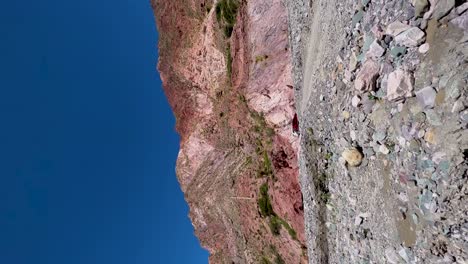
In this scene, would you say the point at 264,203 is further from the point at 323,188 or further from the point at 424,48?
the point at 424,48

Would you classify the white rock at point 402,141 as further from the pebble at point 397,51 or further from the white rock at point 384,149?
the pebble at point 397,51

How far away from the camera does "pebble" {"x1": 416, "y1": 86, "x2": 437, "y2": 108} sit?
5.66 m

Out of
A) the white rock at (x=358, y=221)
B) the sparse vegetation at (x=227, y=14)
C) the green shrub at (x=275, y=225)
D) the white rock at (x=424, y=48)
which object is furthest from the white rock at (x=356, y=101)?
the sparse vegetation at (x=227, y=14)

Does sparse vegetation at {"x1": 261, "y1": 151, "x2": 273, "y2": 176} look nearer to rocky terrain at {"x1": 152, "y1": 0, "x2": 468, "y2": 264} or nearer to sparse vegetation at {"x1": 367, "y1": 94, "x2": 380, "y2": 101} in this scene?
rocky terrain at {"x1": 152, "y1": 0, "x2": 468, "y2": 264}

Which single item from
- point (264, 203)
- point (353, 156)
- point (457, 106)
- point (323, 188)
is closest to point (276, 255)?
point (264, 203)

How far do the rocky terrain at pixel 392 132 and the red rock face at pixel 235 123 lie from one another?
1321cm

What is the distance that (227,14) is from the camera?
31.0 m

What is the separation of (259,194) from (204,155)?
9577 millimetres

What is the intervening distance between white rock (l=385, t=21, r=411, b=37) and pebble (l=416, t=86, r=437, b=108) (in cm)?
111

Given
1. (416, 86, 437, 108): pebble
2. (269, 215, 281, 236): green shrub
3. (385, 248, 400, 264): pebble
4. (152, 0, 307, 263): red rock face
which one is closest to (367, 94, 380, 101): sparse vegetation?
(416, 86, 437, 108): pebble

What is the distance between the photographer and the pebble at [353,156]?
8316mm

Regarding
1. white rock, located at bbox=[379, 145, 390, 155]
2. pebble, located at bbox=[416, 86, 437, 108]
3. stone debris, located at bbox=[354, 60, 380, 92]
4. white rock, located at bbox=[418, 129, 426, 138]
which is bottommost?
white rock, located at bbox=[418, 129, 426, 138]

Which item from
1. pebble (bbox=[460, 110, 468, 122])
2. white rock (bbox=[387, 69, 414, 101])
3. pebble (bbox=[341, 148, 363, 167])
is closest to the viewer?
pebble (bbox=[460, 110, 468, 122])

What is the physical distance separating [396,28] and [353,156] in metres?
2.91
